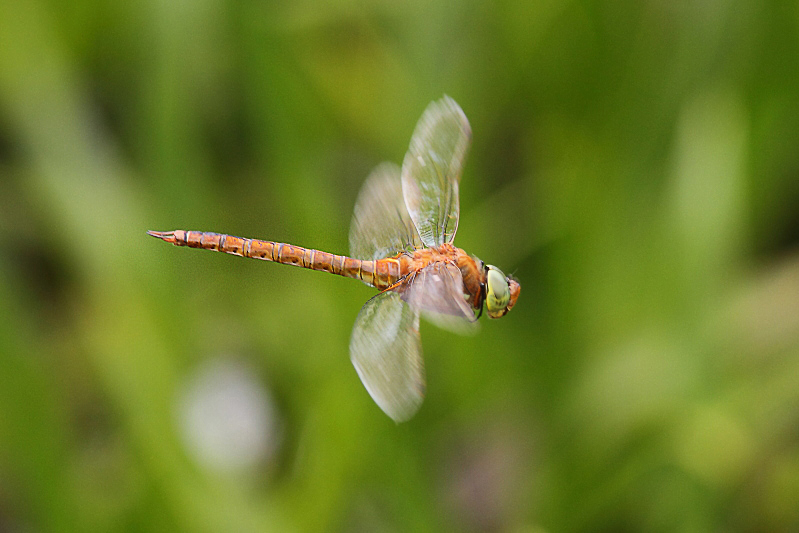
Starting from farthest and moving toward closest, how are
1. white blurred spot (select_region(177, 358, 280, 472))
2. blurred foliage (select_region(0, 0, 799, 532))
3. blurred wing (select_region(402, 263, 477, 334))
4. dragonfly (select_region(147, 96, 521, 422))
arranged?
white blurred spot (select_region(177, 358, 280, 472)), blurred foliage (select_region(0, 0, 799, 532)), dragonfly (select_region(147, 96, 521, 422)), blurred wing (select_region(402, 263, 477, 334))

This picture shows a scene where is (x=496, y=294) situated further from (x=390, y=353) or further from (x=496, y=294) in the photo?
(x=390, y=353)

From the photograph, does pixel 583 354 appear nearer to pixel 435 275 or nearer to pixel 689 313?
pixel 689 313

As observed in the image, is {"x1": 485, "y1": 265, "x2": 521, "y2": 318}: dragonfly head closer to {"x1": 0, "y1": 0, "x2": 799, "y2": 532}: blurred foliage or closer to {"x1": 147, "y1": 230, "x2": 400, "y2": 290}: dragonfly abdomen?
{"x1": 147, "y1": 230, "x2": 400, "y2": 290}: dragonfly abdomen

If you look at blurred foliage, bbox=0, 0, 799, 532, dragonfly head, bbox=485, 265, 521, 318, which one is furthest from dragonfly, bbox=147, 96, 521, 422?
blurred foliage, bbox=0, 0, 799, 532

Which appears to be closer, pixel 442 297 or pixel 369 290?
pixel 442 297

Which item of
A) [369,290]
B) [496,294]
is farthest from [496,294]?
[369,290]

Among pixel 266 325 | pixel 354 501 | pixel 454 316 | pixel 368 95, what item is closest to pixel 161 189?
pixel 266 325
